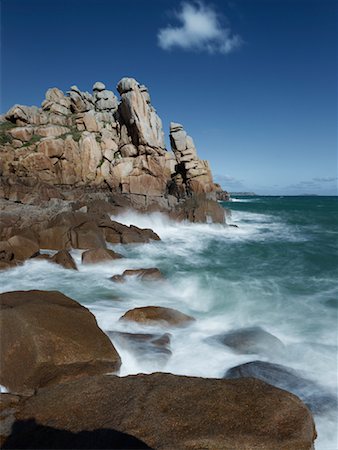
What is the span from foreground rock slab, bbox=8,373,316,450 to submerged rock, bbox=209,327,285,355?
12.9 ft

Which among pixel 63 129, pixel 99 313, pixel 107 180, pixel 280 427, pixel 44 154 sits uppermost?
pixel 63 129

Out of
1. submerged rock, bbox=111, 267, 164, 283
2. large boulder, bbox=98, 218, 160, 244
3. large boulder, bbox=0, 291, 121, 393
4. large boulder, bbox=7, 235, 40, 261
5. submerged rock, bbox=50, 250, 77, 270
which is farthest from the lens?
large boulder, bbox=98, 218, 160, 244

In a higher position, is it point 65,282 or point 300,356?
point 65,282

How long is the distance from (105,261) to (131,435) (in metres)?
13.0

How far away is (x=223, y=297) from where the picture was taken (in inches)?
514

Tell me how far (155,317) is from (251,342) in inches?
106

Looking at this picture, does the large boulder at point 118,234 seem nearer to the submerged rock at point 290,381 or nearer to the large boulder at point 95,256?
the large boulder at point 95,256

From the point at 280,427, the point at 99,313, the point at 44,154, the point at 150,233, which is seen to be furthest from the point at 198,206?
the point at 280,427

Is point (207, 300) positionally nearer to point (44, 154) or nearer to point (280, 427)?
point (280, 427)

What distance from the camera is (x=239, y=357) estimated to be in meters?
7.62

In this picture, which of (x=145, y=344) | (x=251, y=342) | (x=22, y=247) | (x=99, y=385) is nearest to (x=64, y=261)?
(x=22, y=247)

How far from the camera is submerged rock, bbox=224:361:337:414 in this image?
6.07m

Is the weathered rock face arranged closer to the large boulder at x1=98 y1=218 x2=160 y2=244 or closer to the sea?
the sea

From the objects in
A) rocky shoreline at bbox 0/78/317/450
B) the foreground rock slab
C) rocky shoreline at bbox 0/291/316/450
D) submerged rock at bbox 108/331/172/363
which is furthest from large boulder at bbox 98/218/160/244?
the foreground rock slab
